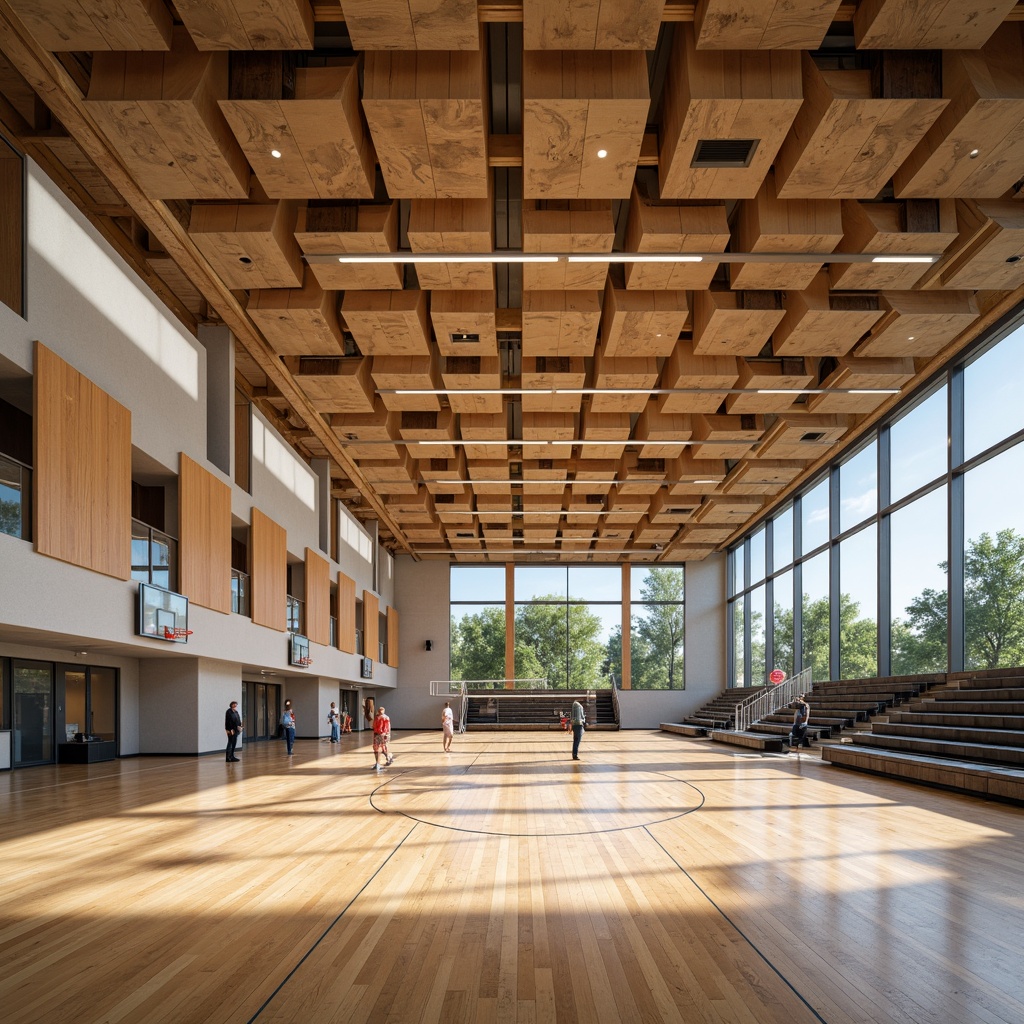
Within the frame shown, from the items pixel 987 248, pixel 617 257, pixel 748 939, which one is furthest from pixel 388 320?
pixel 748 939

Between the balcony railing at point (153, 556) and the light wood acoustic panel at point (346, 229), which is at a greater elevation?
the light wood acoustic panel at point (346, 229)

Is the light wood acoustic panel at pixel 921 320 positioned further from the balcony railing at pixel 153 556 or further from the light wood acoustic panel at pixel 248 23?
the balcony railing at pixel 153 556

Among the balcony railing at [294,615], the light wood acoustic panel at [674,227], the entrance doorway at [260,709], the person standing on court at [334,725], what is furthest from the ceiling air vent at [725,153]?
the person standing on court at [334,725]

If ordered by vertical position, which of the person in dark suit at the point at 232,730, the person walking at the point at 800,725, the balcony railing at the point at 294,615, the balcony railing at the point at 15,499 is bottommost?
the person walking at the point at 800,725

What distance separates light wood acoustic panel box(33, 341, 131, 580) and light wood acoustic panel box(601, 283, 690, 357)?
22.4 feet

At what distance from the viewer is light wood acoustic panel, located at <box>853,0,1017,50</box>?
291 inches

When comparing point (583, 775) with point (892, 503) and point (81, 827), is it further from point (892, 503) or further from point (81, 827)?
point (892, 503)

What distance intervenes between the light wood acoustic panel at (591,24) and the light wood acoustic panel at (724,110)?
2.50ft

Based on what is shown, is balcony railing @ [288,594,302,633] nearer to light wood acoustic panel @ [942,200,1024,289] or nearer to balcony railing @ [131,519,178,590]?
balcony railing @ [131,519,178,590]

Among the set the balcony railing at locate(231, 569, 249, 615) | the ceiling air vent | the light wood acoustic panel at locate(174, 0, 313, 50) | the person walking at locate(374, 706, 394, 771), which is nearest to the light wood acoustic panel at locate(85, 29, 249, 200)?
the light wood acoustic panel at locate(174, 0, 313, 50)

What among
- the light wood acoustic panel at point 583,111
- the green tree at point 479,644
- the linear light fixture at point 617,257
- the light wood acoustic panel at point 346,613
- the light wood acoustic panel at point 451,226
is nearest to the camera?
the light wood acoustic panel at point 583,111

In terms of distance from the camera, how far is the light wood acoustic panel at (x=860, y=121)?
8.47 metres

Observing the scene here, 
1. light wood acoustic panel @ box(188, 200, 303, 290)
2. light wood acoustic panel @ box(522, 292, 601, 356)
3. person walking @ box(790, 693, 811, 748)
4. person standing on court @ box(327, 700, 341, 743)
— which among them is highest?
light wood acoustic panel @ box(188, 200, 303, 290)

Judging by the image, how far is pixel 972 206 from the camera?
1081 cm
